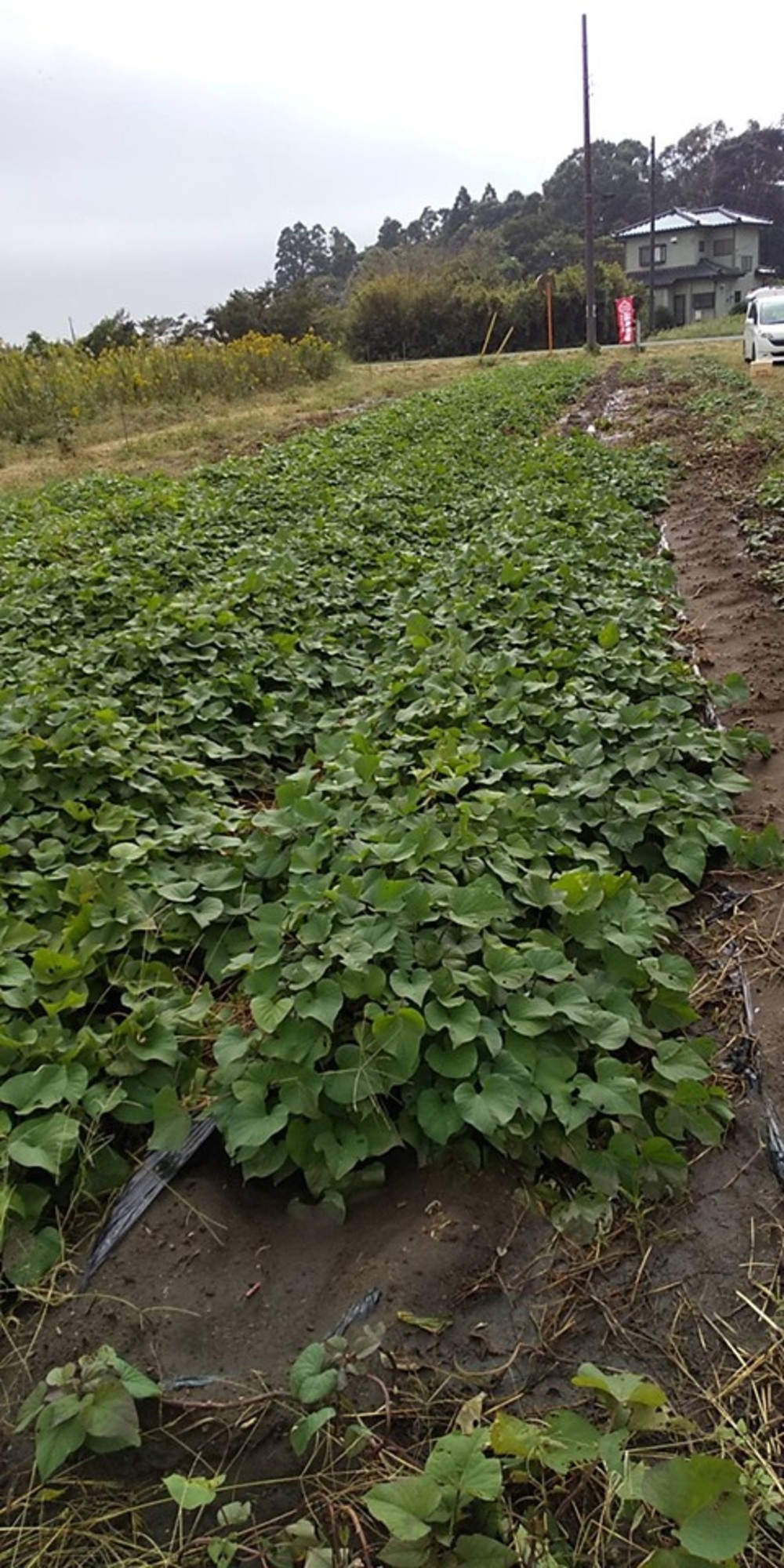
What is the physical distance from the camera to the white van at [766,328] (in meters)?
17.1

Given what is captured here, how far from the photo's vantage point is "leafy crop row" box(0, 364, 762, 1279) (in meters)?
2.02

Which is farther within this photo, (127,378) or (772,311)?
(772,311)

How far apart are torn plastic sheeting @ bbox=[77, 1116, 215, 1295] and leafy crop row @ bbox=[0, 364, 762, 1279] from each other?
0.06m

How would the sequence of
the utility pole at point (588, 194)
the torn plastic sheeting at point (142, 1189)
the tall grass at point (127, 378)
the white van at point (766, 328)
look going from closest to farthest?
the torn plastic sheeting at point (142, 1189) → the tall grass at point (127, 378) → the white van at point (766, 328) → the utility pole at point (588, 194)

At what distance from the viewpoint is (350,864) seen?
2590 millimetres

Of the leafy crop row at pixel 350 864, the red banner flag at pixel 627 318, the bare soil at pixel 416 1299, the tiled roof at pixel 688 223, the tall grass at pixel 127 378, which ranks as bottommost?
the bare soil at pixel 416 1299

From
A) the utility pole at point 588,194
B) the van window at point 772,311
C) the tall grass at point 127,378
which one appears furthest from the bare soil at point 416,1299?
the utility pole at point 588,194

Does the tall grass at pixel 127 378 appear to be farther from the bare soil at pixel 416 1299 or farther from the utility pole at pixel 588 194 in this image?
the bare soil at pixel 416 1299

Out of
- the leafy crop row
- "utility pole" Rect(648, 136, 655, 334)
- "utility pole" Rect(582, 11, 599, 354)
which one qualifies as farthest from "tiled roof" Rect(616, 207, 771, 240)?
the leafy crop row

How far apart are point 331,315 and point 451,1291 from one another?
3256cm

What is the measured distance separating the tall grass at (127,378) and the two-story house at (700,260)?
34127 millimetres

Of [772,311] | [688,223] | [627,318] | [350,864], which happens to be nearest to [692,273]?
[688,223]

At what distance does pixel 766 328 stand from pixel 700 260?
35.8 m

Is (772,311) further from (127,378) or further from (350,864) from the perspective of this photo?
(350,864)
